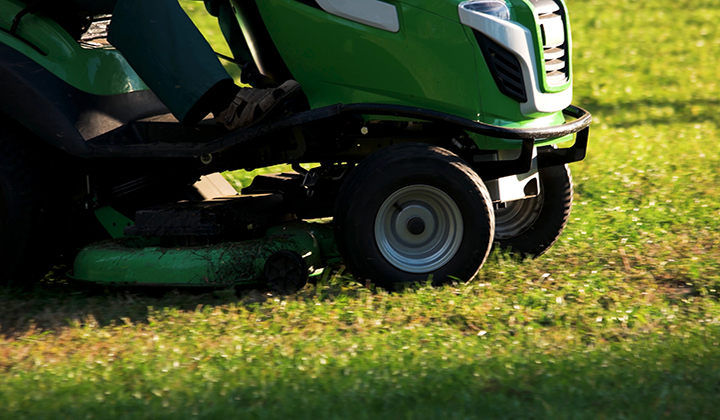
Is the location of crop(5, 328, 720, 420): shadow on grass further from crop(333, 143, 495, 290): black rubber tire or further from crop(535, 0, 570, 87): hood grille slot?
crop(535, 0, 570, 87): hood grille slot

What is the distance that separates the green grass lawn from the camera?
3359 mm

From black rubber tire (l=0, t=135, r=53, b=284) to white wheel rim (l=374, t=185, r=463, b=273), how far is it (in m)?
1.86

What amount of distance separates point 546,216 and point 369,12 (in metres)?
1.78

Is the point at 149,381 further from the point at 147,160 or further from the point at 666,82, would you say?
the point at 666,82

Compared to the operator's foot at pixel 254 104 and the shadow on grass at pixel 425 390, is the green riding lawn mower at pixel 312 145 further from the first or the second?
the shadow on grass at pixel 425 390

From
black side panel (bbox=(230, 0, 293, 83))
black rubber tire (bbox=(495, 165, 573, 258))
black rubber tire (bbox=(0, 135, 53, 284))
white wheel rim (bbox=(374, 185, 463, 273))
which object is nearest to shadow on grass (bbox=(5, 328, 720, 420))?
white wheel rim (bbox=(374, 185, 463, 273))

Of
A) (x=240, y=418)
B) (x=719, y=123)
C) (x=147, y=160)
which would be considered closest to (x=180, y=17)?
(x=147, y=160)

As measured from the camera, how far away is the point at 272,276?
15.4 feet

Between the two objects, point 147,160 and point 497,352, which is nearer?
point 497,352

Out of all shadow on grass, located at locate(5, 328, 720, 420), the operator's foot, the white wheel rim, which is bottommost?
shadow on grass, located at locate(5, 328, 720, 420)

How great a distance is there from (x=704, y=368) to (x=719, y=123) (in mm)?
7696

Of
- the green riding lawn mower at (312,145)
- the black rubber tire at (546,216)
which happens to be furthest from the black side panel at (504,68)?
the black rubber tire at (546,216)

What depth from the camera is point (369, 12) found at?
4.62 metres

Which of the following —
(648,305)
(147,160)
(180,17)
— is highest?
(180,17)
